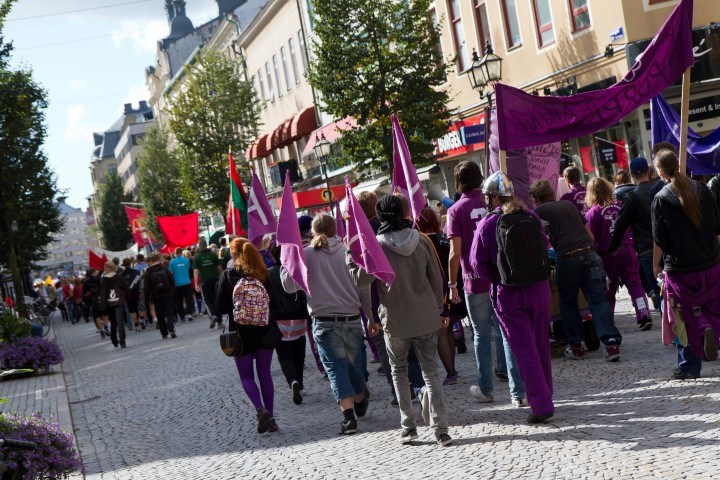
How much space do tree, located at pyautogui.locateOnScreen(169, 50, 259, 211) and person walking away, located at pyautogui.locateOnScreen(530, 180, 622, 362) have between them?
35.9m

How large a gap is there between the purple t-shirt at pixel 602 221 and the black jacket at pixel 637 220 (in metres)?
0.27

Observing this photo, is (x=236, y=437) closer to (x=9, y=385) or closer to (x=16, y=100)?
(x=9, y=385)

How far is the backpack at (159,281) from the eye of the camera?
2084 cm

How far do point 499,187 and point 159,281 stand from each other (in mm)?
14374

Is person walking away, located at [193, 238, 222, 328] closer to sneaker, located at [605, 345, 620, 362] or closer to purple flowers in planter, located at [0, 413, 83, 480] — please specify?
sneaker, located at [605, 345, 620, 362]

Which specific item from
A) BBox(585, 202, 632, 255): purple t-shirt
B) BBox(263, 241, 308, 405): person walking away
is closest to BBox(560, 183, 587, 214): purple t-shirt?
BBox(585, 202, 632, 255): purple t-shirt

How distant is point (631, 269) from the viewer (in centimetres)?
1092

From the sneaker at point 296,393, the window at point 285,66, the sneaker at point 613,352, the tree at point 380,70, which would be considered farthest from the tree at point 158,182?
Answer: the sneaker at point 613,352

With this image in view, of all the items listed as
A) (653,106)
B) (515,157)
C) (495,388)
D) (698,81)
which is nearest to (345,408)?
(495,388)

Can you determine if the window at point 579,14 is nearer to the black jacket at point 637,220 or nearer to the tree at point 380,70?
the tree at point 380,70

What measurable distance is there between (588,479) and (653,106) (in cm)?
570

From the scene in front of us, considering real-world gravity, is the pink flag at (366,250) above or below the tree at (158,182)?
below

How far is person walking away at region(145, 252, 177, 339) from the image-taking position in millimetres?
20922

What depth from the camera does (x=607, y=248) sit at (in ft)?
35.2
